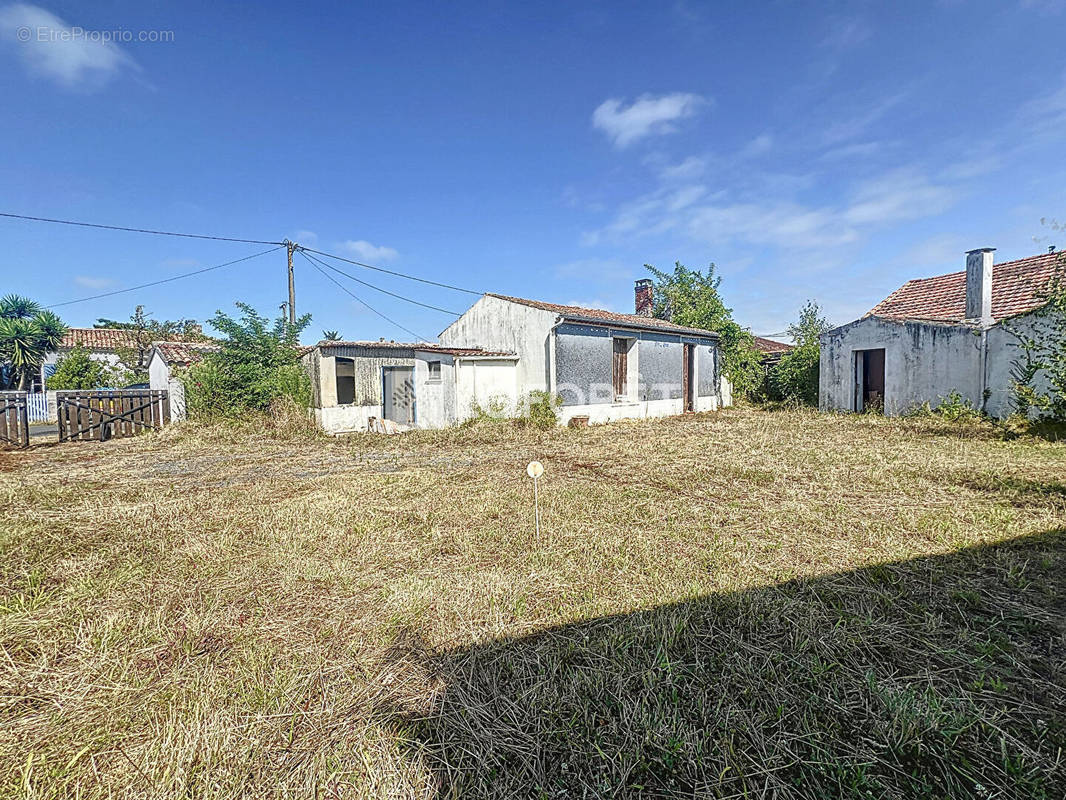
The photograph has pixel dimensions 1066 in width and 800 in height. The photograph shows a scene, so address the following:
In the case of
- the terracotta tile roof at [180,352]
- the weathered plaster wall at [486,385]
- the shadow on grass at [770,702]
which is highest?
the terracotta tile roof at [180,352]

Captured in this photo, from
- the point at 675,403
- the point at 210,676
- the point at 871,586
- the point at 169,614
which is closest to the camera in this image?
the point at 210,676

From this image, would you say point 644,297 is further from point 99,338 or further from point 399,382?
point 99,338

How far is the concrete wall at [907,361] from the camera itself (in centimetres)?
1200

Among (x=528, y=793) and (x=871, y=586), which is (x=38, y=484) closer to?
(x=528, y=793)

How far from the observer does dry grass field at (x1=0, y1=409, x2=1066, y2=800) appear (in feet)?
5.73

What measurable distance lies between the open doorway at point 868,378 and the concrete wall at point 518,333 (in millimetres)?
10292

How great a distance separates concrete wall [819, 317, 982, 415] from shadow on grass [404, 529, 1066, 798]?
12.3 m

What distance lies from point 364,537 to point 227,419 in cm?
1009

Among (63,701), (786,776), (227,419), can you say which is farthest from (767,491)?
(227,419)

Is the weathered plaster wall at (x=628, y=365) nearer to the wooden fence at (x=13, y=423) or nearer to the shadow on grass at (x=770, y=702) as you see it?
the shadow on grass at (x=770, y=702)

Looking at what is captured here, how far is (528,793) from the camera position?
167 centimetres

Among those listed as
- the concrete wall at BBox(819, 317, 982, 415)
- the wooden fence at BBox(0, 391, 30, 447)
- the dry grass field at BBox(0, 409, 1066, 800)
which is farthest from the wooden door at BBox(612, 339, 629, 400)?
the wooden fence at BBox(0, 391, 30, 447)

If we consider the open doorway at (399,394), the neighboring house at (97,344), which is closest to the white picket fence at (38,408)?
the neighboring house at (97,344)

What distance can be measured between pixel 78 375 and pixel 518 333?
1893 centimetres
